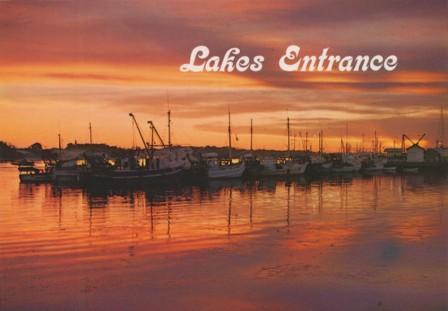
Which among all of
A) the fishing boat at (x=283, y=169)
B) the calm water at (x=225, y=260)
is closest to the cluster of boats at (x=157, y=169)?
the fishing boat at (x=283, y=169)

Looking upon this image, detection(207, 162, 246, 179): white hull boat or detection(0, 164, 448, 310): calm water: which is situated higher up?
detection(207, 162, 246, 179): white hull boat

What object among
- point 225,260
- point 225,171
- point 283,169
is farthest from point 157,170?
point 225,260

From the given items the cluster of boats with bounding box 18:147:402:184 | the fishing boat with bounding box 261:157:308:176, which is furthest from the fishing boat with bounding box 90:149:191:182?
the fishing boat with bounding box 261:157:308:176

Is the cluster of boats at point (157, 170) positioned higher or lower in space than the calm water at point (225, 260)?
higher

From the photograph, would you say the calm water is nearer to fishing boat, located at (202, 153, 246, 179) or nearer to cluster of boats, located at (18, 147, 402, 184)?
cluster of boats, located at (18, 147, 402, 184)

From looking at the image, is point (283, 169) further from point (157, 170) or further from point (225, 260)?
point (225, 260)

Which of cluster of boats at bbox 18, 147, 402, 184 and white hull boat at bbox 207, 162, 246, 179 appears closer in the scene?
cluster of boats at bbox 18, 147, 402, 184

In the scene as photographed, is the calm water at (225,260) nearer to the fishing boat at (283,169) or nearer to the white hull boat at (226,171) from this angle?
the white hull boat at (226,171)

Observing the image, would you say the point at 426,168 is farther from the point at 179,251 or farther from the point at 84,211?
the point at 179,251

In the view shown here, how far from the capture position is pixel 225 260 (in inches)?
596

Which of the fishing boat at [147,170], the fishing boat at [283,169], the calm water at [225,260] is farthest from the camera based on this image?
the fishing boat at [283,169]

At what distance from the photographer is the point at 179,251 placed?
16500 millimetres

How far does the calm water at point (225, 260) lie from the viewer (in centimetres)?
1156

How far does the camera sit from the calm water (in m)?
11.6
